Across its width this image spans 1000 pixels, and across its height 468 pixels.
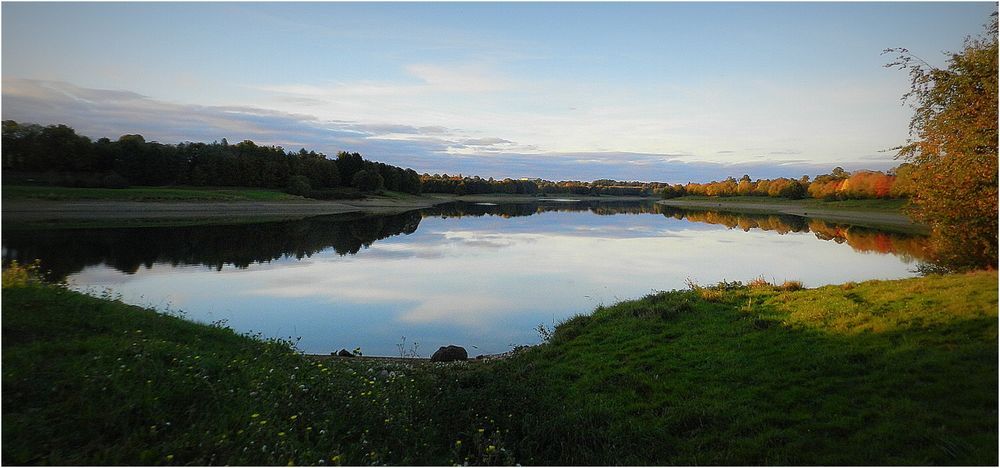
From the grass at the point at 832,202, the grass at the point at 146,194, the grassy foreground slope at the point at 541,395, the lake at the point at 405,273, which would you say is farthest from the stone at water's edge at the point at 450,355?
the grass at the point at 832,202

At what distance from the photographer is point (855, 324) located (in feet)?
27.9

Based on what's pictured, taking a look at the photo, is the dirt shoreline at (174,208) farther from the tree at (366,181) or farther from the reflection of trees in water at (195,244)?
the tree at (366,181)

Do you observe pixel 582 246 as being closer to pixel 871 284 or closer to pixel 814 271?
pixel 814 271

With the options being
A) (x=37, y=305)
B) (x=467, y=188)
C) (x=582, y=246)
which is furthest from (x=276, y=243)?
(x=467, y=188)

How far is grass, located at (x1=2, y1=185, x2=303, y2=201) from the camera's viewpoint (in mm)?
15046

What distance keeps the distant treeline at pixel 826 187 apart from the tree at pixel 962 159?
1.44 meters

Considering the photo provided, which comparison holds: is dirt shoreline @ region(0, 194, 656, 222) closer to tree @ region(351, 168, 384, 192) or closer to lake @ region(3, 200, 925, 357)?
lake @ region(3, 200, 925, 357)

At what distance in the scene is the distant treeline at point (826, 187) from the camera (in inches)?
807

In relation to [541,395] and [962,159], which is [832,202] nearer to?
[962,159]

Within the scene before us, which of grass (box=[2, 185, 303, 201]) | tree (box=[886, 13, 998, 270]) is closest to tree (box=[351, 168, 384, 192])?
grass (box=[2, 185, 303, 201])

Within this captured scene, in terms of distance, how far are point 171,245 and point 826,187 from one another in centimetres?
11079

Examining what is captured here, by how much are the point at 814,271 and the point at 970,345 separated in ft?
66.7

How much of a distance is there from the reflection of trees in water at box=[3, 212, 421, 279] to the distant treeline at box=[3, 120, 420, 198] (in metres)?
3.56

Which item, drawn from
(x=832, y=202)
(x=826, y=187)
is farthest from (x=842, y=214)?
(x=826, y=187)
